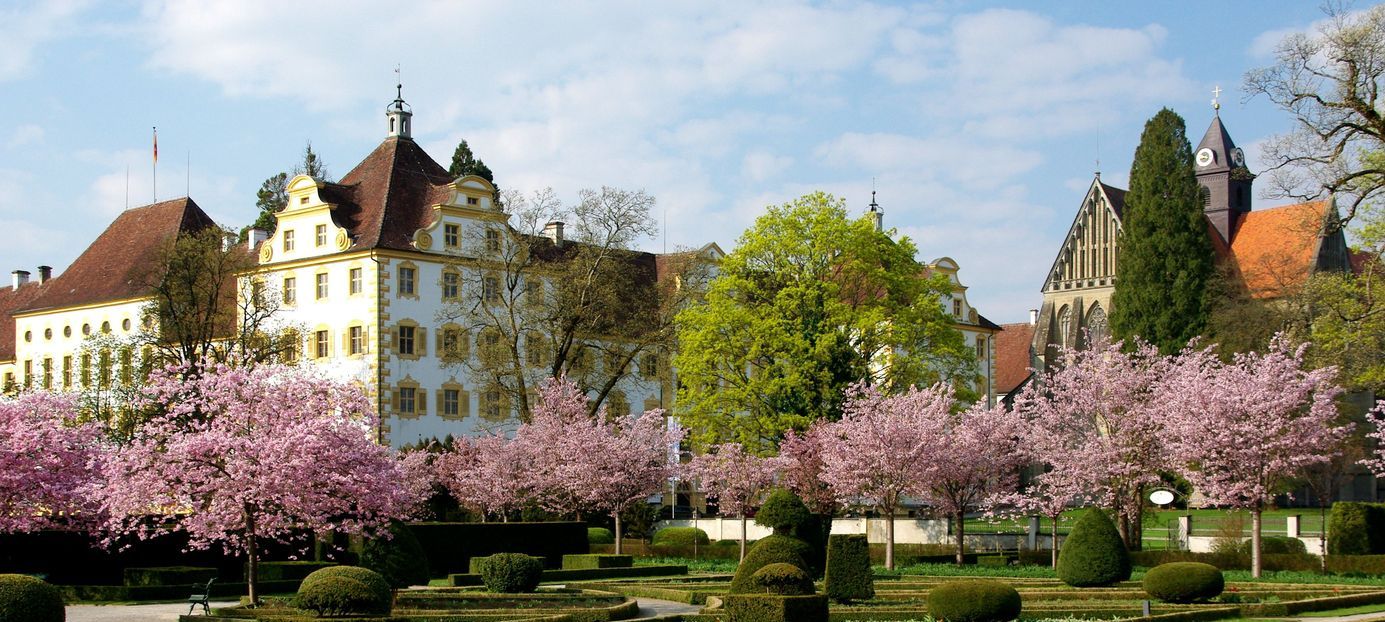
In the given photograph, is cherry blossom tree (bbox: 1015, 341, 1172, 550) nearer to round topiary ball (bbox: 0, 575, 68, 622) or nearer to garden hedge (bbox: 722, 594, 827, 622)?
garden hedge (bbox: 722, 594, 827, 622)

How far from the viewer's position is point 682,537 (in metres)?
51.2

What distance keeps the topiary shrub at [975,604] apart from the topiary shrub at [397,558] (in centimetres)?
1235

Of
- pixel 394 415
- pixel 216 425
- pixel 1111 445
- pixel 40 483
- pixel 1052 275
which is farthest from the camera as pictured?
pixel 1052 275

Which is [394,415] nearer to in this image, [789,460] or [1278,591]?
[789,460]

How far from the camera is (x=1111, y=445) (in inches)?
1774

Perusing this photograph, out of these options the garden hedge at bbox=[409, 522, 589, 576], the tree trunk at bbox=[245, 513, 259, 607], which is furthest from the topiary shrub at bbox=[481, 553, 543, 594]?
the garden hedge at bbox=[409, 522, 589, 576]

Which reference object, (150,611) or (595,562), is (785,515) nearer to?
(595,562)

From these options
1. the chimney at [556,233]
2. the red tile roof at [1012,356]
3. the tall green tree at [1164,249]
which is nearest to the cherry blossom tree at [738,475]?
the chimney at [556,233]

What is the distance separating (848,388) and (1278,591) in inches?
Result: 889

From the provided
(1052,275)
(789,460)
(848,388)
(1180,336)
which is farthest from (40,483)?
(1052,275)

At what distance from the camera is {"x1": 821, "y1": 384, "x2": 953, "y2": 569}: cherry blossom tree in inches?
1794

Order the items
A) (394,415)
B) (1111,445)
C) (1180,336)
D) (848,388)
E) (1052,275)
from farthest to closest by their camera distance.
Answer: (1052,275) < (1180,336) < (394,415) < (848,388) < (1111,445)

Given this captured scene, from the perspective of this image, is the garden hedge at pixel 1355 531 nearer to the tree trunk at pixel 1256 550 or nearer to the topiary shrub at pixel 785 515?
the tree trunk at pixel 1256 550

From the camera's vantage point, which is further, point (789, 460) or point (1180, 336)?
point (1180, 336)
